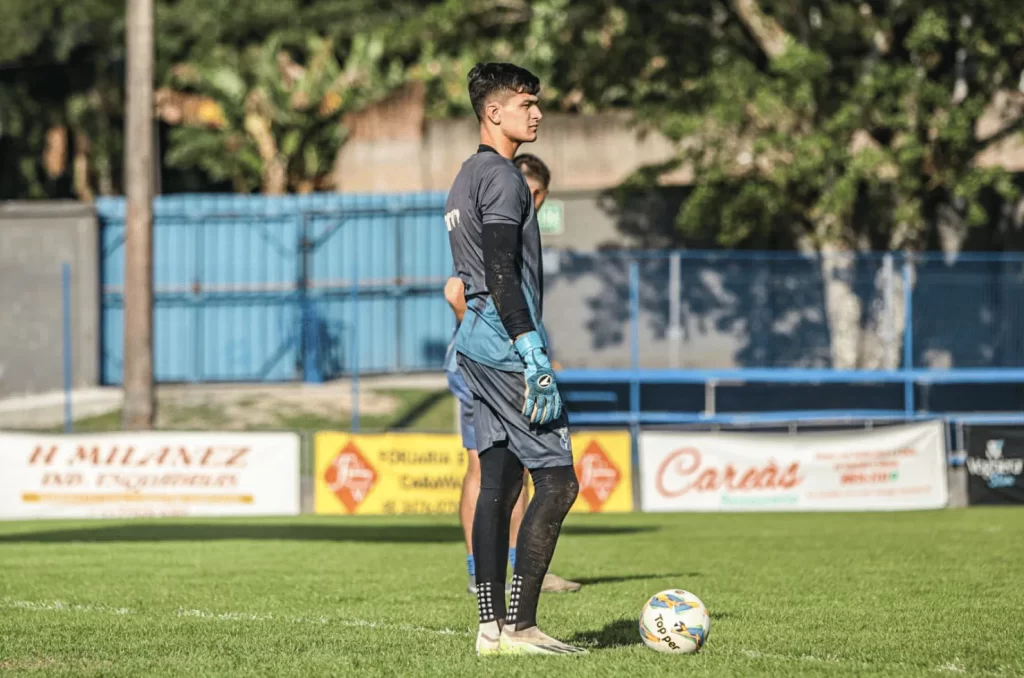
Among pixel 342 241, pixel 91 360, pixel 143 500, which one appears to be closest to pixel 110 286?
pixel 91 360

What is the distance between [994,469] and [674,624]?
11705 millimetres

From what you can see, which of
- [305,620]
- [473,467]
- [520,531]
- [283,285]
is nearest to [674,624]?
[520,531]

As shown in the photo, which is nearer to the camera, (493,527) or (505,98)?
(493,527)

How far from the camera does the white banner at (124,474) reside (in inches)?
590

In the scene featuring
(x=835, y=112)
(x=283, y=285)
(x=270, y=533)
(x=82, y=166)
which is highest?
(x=82, y=166)

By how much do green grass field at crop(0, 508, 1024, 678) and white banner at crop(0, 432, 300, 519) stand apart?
2.57 metres

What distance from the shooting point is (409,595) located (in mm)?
7699

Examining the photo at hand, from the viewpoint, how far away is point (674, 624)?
5688 mm

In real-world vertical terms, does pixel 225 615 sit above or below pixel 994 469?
above

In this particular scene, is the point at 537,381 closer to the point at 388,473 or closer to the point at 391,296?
the point at 388,473

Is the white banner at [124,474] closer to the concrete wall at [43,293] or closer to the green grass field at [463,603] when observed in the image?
the green grass field at [463,603]

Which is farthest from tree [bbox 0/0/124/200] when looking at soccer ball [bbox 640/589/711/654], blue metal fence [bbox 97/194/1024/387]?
soccer ball [bbox 640/589/711/654]

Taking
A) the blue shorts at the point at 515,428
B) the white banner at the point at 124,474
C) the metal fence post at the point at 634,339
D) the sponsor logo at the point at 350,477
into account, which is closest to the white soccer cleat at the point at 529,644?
the blue shorts at the point at 515,428

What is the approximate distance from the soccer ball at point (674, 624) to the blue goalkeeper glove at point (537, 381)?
838 millimetres
